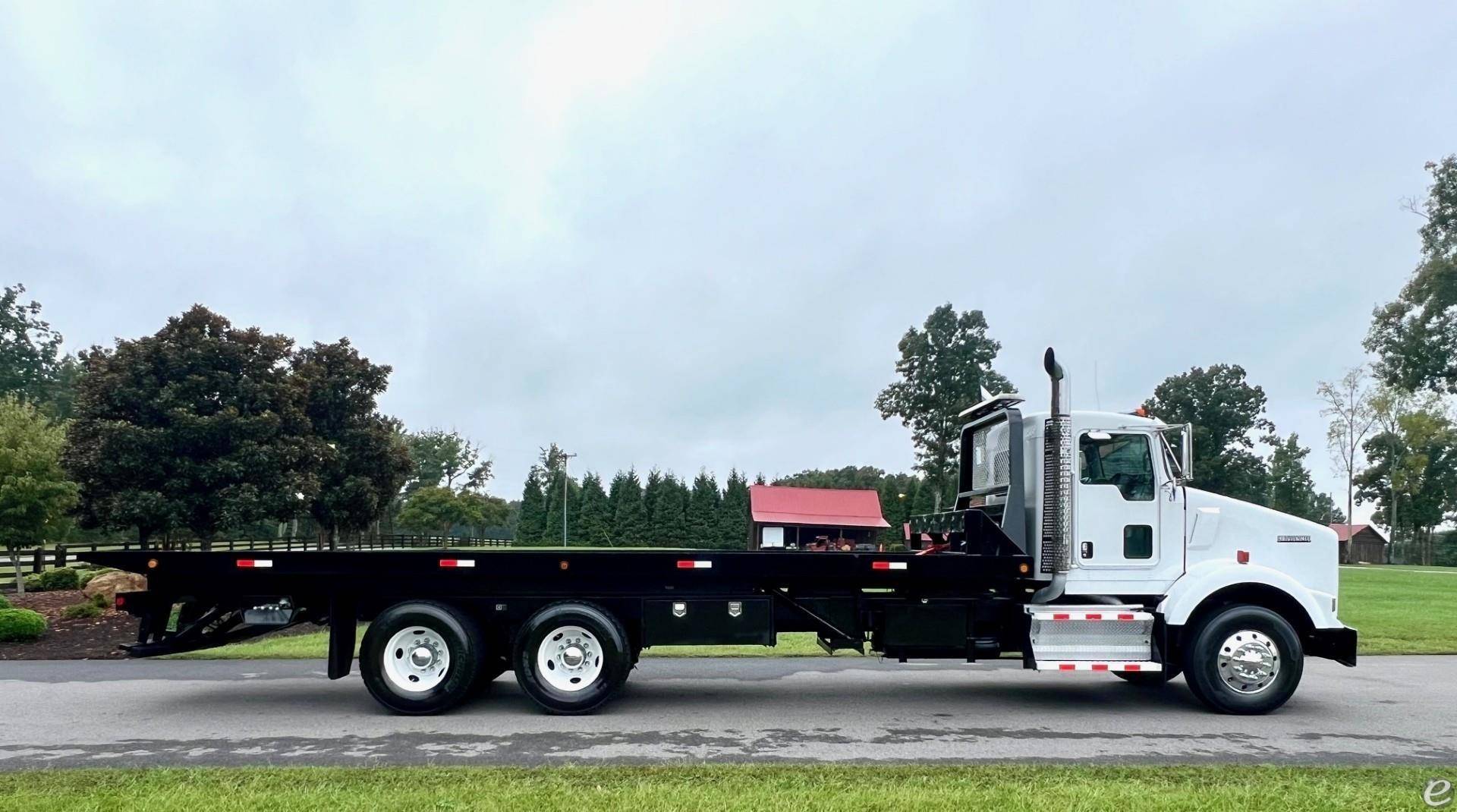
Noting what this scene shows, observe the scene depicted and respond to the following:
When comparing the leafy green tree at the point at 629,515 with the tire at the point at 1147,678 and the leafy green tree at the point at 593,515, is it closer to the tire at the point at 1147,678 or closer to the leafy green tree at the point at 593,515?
the leafy green tree at the point at 593,515

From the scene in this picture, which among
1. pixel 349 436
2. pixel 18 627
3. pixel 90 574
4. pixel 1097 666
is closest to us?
pixel 1097 666

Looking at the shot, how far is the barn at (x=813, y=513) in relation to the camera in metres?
48.9

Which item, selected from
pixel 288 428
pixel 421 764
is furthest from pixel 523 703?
pixel 288 428

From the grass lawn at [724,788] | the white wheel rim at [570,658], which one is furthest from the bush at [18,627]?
the white wheel rim at [570,658]

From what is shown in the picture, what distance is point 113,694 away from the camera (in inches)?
384

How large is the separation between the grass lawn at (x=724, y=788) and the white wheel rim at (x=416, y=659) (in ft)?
7.35

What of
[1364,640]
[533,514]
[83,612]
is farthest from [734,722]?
[533,514]

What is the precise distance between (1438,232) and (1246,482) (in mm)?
27012

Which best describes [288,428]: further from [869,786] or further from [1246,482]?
[1246,482]

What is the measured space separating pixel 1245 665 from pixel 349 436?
3281 cm

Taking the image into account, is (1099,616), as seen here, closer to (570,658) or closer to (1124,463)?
(1124,463)

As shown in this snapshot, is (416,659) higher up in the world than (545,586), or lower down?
lower down

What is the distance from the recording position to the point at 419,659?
29.1ft

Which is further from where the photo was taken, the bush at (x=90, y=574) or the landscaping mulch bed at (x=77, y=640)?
the bush at (x=90, y=574)
